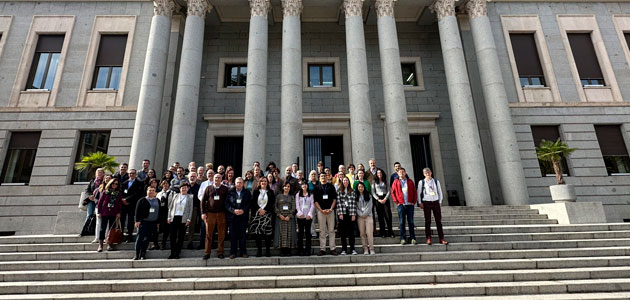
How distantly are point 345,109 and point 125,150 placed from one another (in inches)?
486

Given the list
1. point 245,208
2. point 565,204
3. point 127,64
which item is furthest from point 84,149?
point 565,204

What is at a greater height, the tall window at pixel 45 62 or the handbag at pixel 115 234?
the tall window at pixel 45 62

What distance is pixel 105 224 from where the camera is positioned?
8430 millimetres

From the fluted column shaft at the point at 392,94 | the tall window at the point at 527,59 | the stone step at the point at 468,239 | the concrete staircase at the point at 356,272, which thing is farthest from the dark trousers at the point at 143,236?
the tall window at the point at 527,59

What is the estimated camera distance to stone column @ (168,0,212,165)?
13.7 metres

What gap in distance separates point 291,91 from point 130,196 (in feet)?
26.7

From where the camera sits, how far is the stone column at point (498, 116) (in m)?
13.8

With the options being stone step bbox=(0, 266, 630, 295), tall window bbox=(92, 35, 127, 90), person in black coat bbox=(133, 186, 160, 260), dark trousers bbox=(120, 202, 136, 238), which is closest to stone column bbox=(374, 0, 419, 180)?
stone step bbox=(0, 266, 630, 295)

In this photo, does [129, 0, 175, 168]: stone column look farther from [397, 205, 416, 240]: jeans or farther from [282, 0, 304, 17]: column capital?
[397, 205, 416, 240]: jeans

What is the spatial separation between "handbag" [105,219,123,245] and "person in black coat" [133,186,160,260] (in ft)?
4.11

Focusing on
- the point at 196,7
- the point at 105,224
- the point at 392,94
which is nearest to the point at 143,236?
the point at 105,224

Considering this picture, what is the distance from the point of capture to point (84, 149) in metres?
16.2

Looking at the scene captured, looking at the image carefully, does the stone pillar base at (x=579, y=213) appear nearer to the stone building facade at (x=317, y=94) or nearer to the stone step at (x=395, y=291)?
the stone building facade at (x=317, y=94)

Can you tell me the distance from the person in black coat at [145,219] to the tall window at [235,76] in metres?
12.4
